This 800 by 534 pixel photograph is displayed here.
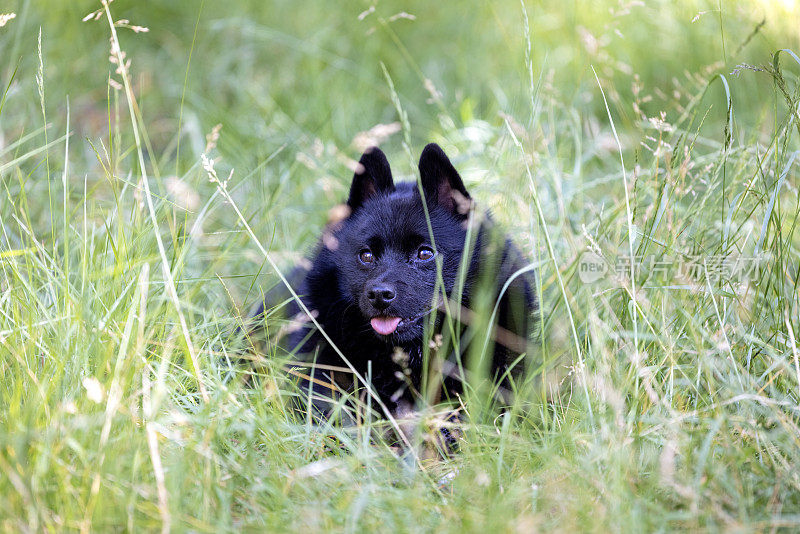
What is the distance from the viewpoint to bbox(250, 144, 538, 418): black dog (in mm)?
2865

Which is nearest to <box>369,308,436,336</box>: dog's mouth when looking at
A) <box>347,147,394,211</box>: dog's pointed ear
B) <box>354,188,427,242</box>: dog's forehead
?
<box>354,188,427,242</box>: dog's forehead

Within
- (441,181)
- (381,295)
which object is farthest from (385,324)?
(441,181)

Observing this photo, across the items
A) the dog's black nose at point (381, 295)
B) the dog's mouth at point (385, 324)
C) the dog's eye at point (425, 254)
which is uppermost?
the dog's eye at point (425, 254)

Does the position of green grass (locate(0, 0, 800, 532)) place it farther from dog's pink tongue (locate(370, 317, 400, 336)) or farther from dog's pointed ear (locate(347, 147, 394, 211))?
dog's pink tongue (locate(370, 317, 400, 336))

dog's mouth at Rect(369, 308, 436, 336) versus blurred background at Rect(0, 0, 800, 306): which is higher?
blurred background at Rect(0, 0, 800, 306)

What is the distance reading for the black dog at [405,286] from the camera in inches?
113

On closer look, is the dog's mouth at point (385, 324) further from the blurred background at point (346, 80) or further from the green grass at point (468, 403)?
the blurred background at point (346, 80)

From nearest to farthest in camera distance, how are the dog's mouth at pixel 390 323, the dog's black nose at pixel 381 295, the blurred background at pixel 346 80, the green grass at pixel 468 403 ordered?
the green grass at pixel 468 403, the dog's black nose at pixel 381 295, the dog's mouth at pixel 390 323, the blurred background at pixel 346 80

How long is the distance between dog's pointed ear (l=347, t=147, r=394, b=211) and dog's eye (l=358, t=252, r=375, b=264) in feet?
0.72

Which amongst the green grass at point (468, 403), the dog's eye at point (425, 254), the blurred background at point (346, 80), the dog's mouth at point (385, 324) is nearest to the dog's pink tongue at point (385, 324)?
the dog's mouth at point (385, 324)

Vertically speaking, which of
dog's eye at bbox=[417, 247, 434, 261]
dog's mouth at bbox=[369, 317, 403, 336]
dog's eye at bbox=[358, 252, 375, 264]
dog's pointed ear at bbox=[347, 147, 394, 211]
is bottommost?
dog's mouth at bbox=[369, 317, 403, 336]

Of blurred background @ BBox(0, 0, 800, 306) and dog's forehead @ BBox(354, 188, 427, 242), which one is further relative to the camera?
blurred background @ BBox(0, 0, 800, 306)

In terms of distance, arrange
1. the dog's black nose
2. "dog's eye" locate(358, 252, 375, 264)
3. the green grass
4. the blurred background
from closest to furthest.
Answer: the green grass
the dog's black nose
"dog's eye" locate(358, 252, 375, 264)
the blurred background

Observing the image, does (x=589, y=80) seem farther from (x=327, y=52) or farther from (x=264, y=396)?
(x=264, y=396)
